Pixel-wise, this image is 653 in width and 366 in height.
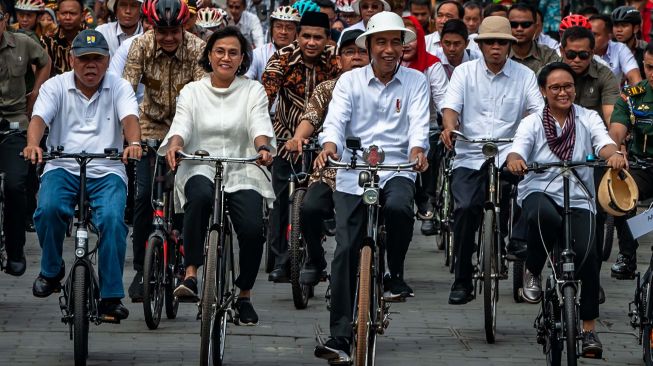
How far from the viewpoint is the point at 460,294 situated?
12500mm

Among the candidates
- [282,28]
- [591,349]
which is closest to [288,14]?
[282,28]

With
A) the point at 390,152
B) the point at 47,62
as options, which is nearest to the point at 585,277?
the point at 390,152

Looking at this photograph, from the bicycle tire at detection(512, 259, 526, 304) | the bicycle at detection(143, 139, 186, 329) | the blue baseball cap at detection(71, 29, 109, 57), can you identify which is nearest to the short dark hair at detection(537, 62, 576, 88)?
the bicycle at detection(143, 139, 186, 329)

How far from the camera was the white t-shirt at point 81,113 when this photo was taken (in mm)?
11281

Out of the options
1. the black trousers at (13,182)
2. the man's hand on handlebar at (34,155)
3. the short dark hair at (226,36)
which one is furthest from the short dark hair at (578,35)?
the man's hand on handlebar at (34,155)

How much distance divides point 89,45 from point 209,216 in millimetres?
1411

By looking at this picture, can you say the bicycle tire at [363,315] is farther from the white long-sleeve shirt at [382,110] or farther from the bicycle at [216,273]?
the white long-sleeve shirt at [382,110]

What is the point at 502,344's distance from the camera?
11.9m

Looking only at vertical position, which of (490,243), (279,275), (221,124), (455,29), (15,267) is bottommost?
(279,275)

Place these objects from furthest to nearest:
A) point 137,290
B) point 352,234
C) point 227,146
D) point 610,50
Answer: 1. point 610,50
2. point 137,290
3. point 227,146
4. point 352,234

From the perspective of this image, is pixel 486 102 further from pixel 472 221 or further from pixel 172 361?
pixel 172 361

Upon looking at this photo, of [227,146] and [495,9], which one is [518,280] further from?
[495,9]

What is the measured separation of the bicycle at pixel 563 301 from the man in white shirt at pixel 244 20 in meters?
12.0

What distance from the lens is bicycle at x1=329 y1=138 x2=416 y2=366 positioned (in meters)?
9.92
